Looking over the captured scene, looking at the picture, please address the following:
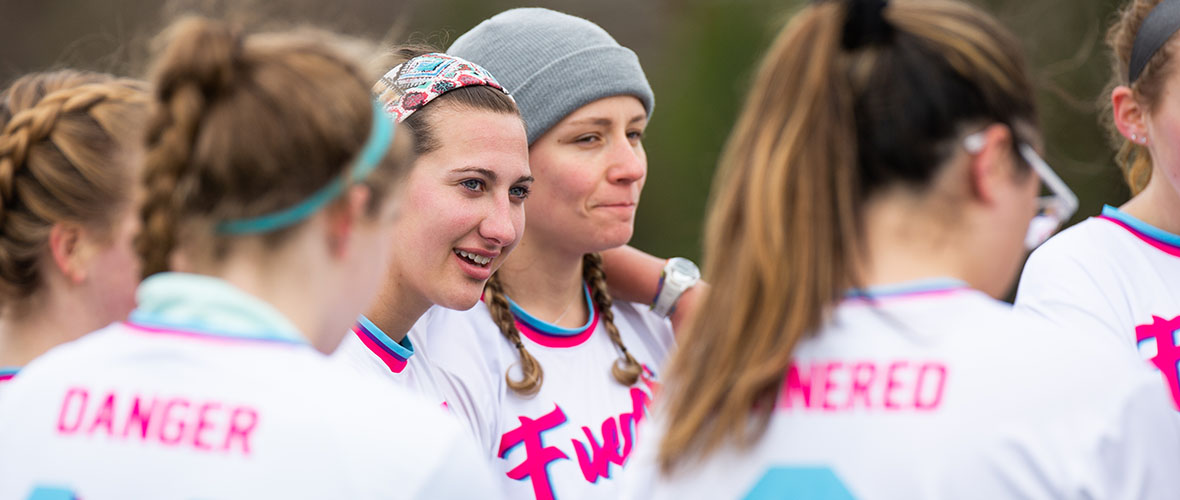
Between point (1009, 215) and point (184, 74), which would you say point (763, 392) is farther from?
point (184, 74)

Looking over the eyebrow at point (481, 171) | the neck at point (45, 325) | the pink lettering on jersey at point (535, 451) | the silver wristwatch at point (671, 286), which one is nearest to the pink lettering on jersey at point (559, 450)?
the pink lettering on jersey at point (535, 451)

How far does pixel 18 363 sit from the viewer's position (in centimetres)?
229

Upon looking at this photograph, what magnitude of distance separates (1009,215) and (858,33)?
0.35m

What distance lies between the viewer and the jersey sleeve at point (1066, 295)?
8.71ft

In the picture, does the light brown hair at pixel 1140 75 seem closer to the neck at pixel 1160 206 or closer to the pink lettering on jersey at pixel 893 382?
the neck at pixel 1160 206

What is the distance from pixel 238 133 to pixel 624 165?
6.11 ft

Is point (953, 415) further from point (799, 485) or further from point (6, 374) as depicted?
point (6, 374)

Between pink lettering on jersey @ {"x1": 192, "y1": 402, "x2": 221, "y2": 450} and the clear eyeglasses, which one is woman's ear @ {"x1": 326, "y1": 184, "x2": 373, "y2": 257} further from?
the clear eyeglasses

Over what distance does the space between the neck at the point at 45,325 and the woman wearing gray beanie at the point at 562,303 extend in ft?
2.91

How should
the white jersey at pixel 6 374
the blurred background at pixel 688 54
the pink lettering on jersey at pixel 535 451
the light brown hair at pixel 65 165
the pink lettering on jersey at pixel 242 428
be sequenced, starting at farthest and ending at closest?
the blurred background at pixel 688 54 → the pink lettering on jersey at pixel 535 451 → the white jersey at pixel 6 374 → the light brown hair at pixel 65 165 → the pink lettering on jersey at pixel 242 428

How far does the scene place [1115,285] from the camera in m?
2.74

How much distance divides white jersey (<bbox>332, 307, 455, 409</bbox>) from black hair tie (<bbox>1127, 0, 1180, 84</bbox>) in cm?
196

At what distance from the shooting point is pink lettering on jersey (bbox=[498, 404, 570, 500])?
2854 millimetres

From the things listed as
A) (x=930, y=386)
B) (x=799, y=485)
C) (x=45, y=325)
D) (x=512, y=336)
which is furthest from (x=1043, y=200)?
(x=45, y=325)
